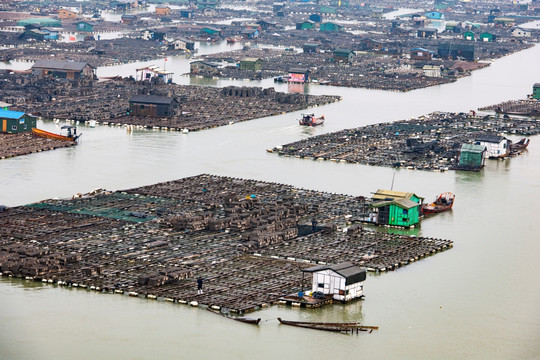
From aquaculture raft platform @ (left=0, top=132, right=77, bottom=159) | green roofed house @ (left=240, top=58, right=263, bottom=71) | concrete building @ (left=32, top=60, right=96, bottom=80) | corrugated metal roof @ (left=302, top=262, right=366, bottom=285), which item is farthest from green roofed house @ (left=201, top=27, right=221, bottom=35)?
corrugated metal roof @ (left=302, top=262, right=366, bottom=285)

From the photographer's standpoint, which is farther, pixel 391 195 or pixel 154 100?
pixel 154 100

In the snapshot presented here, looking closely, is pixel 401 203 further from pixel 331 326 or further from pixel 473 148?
pixel 473 148

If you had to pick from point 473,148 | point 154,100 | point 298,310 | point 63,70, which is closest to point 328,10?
point 63,70

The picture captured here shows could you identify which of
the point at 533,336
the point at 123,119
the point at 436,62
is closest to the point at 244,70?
the point at 436,62

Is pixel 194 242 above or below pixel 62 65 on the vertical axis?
below

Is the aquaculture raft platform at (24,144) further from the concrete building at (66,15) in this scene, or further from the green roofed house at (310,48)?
the concrete building at (66,15)

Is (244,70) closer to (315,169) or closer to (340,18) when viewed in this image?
(315,169)

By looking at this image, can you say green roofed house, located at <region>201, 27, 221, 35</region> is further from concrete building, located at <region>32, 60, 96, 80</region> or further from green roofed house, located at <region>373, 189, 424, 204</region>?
green roofed house, located at <region>373, 189, 424, 204</region>
